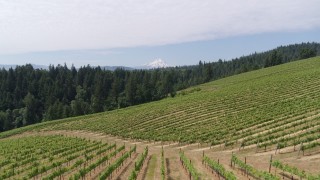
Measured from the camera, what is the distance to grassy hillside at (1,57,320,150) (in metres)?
41.9

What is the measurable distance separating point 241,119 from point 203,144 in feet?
40.5

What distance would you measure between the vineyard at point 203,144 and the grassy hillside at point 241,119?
0.12 meters

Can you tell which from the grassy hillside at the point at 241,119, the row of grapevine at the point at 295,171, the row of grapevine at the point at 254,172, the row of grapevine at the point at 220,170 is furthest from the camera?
the grassy hillside at the point at 241,119

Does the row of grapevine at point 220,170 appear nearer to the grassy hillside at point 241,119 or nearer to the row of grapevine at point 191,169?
the row of grapevine at point 191,169

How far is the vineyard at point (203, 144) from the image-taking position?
31.0 metres

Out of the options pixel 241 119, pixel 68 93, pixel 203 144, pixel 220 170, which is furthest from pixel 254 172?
pixel 68 93

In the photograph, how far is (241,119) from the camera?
178 feet

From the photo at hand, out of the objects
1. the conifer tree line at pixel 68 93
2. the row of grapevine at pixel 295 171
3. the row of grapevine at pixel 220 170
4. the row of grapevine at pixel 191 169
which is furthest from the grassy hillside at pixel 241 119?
the conifer tree line at pixel 68 93

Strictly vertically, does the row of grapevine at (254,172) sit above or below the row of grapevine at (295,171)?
below

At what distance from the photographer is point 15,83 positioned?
182 metres

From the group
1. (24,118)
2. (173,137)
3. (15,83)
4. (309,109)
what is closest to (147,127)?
(173,137)

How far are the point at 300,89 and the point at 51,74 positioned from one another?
6324 inches

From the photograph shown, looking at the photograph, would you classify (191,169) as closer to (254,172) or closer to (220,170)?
(220,170)

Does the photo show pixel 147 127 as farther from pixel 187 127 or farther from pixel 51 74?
pixel 51 74
